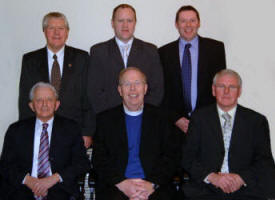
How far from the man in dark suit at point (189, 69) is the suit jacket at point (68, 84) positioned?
0.84 metres

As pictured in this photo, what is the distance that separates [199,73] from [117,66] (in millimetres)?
860

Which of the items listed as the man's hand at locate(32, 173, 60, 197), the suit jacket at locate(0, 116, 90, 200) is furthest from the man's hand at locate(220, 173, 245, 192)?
the man's hand at locate(32, 173, 60, 197)

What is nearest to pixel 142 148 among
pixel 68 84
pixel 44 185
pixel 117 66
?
pixel 44 185

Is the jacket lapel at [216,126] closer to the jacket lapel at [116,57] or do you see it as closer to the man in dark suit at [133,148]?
the man in dark suit at [133,148]

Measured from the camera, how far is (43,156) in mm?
3443

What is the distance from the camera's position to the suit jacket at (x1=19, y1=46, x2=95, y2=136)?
4.02 m

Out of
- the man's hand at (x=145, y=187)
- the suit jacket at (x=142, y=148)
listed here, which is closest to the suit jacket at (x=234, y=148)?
the suit jacket at (x=142, y=148)

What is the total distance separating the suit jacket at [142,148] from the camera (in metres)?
3.42

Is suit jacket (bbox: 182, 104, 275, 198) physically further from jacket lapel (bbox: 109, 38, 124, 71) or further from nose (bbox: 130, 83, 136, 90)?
jacket lapel (bbox: 109, 38, 124, 71)

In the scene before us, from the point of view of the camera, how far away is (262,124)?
135 inches

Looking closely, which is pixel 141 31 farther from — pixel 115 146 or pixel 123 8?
pixel 115 146

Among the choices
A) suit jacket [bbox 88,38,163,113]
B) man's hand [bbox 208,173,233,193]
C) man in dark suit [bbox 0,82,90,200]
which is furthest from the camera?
suit jacket [bbox 88,38,163,113]

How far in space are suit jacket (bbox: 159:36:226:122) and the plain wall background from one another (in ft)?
2.58

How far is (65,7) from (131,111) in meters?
1.93
